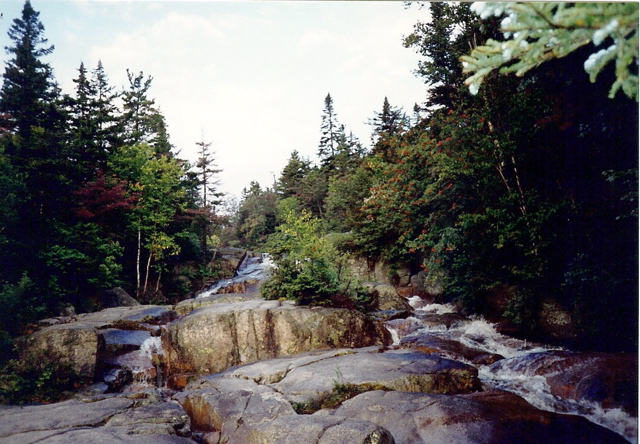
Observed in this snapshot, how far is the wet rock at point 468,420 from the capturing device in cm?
397

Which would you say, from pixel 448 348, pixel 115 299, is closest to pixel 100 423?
pixel 448 348

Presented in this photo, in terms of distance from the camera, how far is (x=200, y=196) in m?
27.0

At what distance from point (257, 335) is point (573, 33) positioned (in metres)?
8.13

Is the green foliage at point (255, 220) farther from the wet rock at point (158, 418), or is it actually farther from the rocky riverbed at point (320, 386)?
the wet rock at point (158, 418)

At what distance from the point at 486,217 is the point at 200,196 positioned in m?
23.3

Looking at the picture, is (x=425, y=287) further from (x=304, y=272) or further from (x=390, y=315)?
(x=304, y=272)

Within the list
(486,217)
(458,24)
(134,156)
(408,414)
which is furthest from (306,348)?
(134,156)

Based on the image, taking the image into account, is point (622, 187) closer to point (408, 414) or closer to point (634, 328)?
point (634, 328)

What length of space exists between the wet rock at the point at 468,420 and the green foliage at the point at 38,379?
710 cm

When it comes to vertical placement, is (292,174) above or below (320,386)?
above

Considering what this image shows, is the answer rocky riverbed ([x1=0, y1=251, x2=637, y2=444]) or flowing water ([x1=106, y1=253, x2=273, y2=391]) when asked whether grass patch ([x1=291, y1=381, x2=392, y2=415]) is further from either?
flowing water ([x1=106, y1=253, x2=273, y2=391])

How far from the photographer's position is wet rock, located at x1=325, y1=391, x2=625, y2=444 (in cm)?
397

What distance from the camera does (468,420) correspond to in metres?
4.21

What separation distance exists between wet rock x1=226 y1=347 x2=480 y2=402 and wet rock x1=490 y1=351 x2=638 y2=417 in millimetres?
1160
